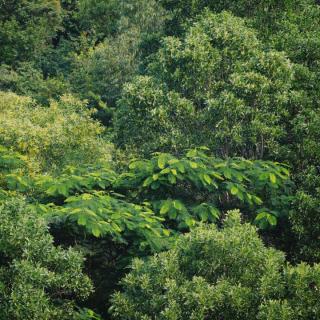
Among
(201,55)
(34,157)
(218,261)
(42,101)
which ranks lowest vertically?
(42,101)

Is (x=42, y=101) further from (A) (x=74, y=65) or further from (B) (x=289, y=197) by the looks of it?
(B) (x=289, y=197)

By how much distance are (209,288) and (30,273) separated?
8.49ft

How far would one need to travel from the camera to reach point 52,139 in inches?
726

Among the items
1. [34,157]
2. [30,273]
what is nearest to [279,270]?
[30,273]

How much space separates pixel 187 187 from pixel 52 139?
608 cm

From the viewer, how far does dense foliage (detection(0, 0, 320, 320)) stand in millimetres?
9484

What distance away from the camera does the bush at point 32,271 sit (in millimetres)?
9320

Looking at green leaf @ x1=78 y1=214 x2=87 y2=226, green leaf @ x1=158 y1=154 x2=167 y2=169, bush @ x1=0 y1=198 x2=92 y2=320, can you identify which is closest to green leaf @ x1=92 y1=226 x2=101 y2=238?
green leaf @ x1=78 y1=214 x2=87 y2=226

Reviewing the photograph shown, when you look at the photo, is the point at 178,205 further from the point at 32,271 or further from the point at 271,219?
the point at 32,271

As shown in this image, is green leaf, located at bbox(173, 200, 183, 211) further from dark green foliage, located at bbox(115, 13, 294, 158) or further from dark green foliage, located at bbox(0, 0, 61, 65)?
dark green foliage, located at bbox(0, 0, 61, 65)

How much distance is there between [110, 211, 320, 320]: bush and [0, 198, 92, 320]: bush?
0.78m

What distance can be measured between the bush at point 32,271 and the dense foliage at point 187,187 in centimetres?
2

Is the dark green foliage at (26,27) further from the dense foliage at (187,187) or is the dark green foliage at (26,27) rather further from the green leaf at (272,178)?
the green leaf at (272,178)

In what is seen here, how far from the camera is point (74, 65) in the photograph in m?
39.0
